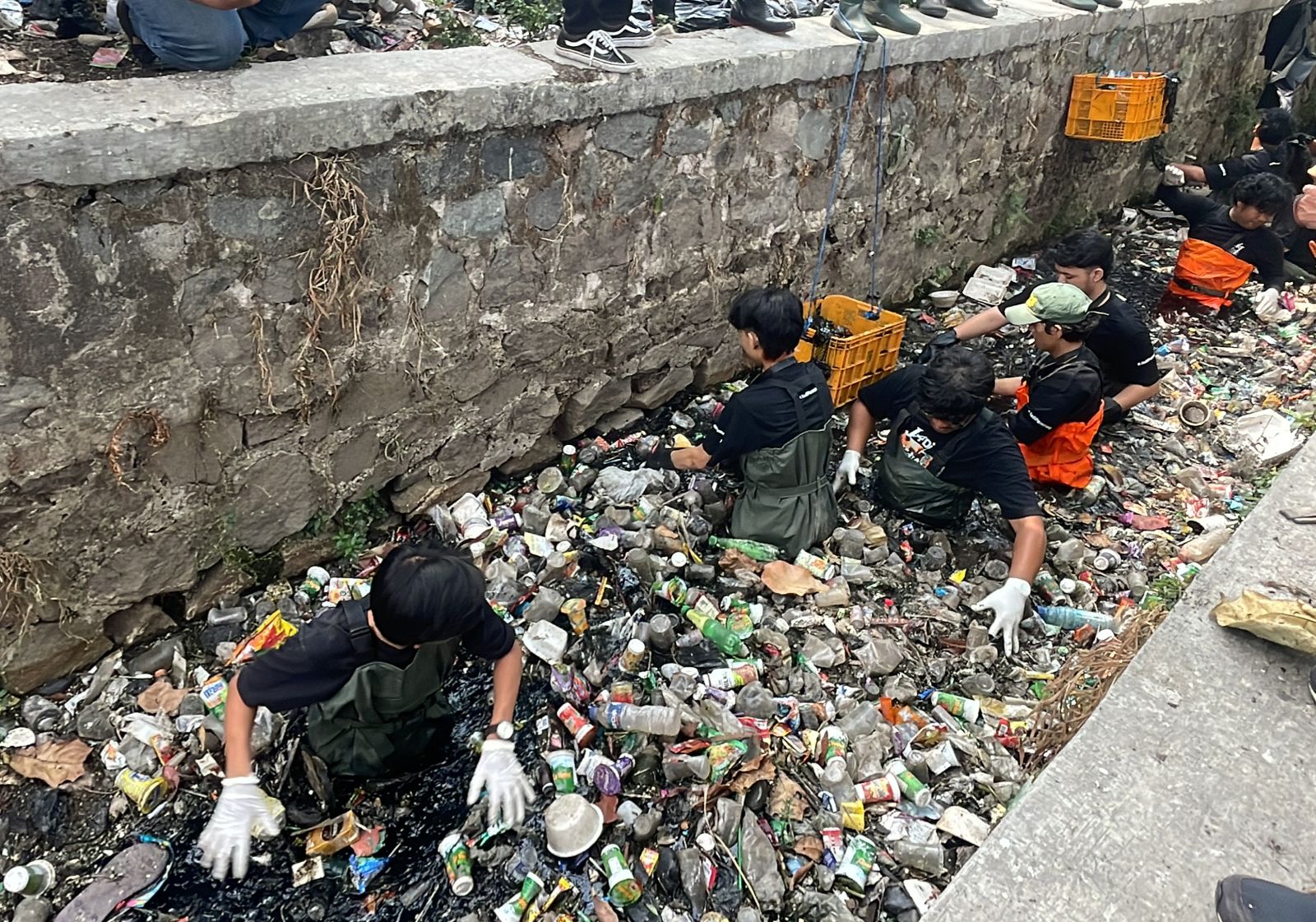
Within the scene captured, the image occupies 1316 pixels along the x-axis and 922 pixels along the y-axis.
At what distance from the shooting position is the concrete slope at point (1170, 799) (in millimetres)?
2004

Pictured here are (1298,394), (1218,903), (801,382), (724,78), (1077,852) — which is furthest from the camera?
(1298,394)

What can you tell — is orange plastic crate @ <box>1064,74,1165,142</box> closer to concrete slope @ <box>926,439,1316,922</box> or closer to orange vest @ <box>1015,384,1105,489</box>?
orange vest @ <box>1015,384,1105,489</box>

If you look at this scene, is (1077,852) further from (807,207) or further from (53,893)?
(807,207)

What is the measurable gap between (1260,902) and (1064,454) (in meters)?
2.45

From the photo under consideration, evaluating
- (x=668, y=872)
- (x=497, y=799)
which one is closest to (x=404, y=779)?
(x=497, y=799)

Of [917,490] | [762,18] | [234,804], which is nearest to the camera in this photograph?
[234,804]

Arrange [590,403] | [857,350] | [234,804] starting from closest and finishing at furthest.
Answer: [234,804]
[590,403]
[857,350]

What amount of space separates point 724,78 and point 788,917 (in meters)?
3.10

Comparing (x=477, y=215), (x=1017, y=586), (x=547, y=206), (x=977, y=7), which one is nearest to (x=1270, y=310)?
(x=977, y=7)

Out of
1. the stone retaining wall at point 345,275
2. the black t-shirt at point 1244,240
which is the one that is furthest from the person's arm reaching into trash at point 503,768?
the black t-shirt at point 1244,240

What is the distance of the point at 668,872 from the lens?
8.12ft

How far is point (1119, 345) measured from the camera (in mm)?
4422

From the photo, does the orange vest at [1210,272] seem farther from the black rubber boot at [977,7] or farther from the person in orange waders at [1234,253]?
the black rubber boot at [977,7]

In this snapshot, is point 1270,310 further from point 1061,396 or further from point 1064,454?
point 1061,396
